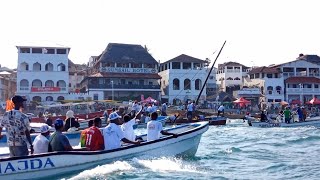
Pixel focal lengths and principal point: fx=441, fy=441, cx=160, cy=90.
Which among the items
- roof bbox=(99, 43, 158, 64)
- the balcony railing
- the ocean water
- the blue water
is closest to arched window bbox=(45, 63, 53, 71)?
the balcony railing

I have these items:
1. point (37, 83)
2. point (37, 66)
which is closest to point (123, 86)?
point (37, 83)

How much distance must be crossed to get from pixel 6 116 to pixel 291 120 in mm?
28840

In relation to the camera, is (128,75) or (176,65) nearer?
(128,75)

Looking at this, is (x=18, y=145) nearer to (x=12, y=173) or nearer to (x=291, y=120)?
(x=12, y=173)

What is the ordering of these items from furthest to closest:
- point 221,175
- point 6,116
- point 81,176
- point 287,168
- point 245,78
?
point 245,78
point 287,168
point 221,175
point 81,176
point 6,116

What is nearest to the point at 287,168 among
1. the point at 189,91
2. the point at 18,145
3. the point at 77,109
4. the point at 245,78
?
the point at 18,145

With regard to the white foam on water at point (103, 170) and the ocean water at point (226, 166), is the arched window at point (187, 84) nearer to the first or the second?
the ocean water at point (226, 166)

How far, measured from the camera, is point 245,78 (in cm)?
7912

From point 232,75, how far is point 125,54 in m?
24.2

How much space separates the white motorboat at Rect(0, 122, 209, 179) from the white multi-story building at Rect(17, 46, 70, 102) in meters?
46.3

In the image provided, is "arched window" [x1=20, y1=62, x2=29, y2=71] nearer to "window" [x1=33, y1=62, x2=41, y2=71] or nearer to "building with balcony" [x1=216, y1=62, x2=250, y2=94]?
"window" [x1=33, y1=62, x2=41, y2=71]

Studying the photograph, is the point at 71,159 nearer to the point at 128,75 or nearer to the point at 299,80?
the point at 128,75

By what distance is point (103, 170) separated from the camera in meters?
11.9

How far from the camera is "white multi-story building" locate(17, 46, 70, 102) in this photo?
58281 mm
